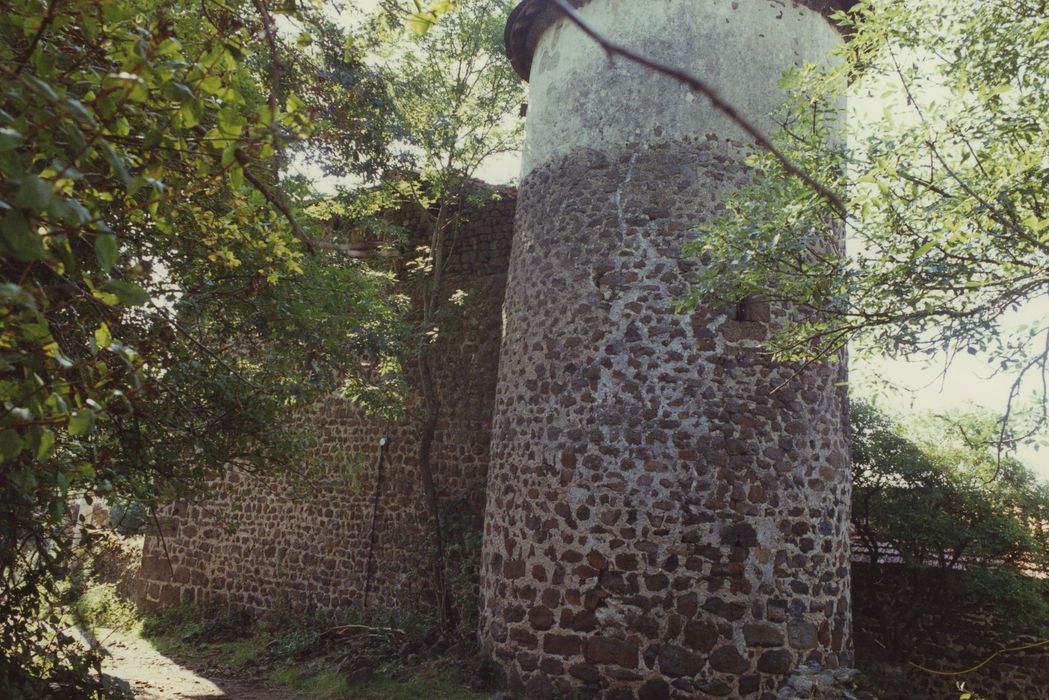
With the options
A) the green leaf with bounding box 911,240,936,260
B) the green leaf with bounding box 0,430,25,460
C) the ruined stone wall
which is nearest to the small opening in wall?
the green leaf with bounding box 911,240,936,260

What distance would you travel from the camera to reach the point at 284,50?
542 centimetres

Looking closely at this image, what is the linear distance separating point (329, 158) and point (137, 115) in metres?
7.13

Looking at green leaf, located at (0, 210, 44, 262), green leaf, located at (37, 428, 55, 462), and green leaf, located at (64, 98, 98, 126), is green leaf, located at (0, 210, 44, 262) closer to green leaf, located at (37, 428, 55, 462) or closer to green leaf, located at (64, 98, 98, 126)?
green leaf, located at (64, 98, 98, 126)

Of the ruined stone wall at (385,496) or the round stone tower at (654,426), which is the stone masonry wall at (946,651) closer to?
the round stone tower at (654,426)

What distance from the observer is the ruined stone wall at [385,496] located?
31.9 ft

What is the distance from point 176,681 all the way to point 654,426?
19.7 feet

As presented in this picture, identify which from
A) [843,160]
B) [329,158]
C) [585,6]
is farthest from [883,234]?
[329,158]

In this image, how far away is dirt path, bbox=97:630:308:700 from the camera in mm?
7500

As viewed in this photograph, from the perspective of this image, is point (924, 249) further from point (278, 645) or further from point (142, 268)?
point (278, 645)

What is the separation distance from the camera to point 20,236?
4.77ft

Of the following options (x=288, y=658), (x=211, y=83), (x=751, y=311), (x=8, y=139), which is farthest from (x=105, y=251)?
(x=288, y=658)

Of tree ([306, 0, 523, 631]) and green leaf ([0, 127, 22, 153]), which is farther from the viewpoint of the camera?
tree ([306, 0, 523, 631])

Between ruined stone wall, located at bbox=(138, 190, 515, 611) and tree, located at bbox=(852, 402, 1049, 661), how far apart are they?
17.5 ft

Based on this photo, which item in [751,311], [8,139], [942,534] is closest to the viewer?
[8,139]
